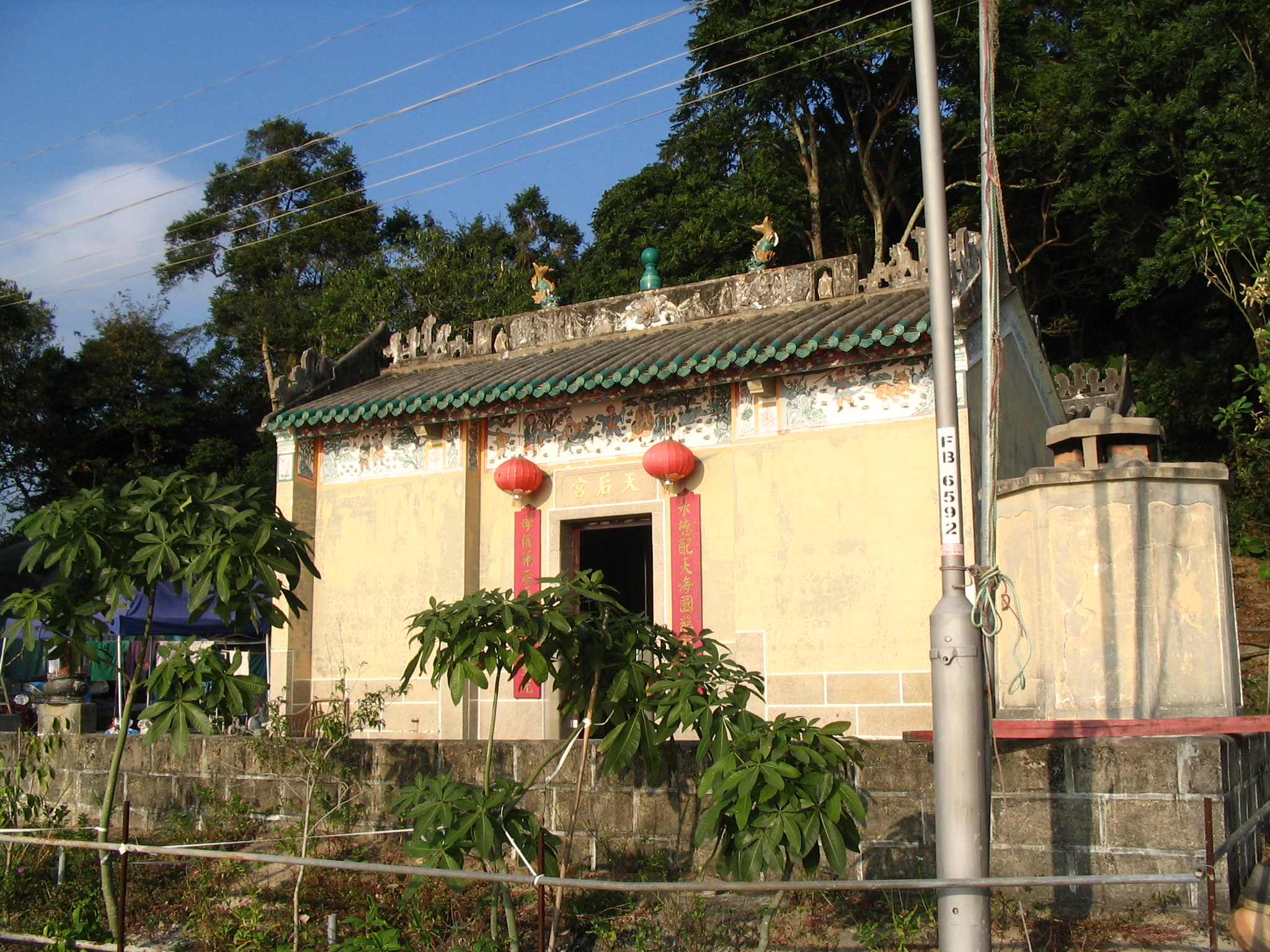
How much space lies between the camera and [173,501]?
20.5ft

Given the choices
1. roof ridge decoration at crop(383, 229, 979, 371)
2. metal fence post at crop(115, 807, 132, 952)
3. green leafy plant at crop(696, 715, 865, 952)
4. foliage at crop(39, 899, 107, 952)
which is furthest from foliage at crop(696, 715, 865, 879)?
roof ridge decoration at crop(383, 229, 979, 371)

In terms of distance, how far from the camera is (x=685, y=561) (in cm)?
941

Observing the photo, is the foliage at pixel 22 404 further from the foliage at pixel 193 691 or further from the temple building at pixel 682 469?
the foliage at pixel 193 691

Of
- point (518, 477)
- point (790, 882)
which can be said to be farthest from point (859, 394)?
point (790, 882)

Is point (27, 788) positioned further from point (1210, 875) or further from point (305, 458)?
point (1210, 875)

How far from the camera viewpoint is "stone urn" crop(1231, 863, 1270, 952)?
481 cm

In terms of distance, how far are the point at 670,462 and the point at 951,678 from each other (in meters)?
5.15

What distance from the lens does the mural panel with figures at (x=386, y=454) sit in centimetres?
1052

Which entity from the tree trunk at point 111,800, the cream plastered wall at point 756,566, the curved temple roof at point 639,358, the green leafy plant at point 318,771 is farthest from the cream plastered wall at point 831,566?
the tree trunk at point 111,800

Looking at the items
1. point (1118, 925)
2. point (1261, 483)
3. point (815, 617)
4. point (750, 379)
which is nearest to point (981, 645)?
point (1118, 925)

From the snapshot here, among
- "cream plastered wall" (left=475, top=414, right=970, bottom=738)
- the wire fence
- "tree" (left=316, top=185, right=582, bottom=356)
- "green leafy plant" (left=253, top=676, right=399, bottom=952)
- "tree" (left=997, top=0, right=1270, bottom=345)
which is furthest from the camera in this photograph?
"tree" (left=316, top=185, right=582, bottom=356)

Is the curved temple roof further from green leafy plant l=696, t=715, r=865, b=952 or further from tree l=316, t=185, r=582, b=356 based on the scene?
tree l=316, t=185, r=582, b=356

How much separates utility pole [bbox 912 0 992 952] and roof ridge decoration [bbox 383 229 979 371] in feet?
13.2

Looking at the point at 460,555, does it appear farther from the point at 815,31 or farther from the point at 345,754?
the point at 815,31
